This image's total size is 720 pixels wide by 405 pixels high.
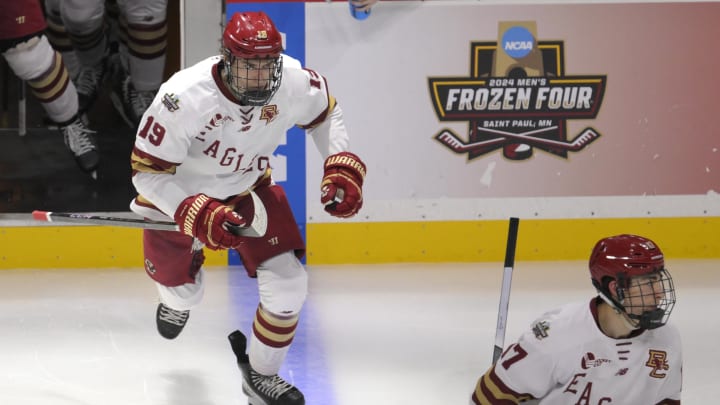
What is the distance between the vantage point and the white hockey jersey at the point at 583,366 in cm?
245

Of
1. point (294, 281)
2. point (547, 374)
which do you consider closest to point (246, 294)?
point (294, 281)

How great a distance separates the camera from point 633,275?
8.05 feet

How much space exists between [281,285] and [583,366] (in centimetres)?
122

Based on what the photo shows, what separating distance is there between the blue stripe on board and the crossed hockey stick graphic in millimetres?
652

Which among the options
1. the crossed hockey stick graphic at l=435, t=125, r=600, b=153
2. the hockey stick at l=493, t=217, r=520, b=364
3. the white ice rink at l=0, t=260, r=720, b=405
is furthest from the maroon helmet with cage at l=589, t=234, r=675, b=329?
the crossed hockey stick graphic at l=435, t=125, r=600, b=153

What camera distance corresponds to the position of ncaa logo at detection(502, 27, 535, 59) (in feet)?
17.9

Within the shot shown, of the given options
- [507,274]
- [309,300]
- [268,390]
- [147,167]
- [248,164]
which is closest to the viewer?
[507,274]

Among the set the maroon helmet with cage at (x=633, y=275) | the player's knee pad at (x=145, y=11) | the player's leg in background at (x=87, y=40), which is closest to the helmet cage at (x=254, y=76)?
the maroon helmet with cage at (x=633, y=275)

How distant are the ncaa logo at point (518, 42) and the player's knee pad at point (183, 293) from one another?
2.03 metres

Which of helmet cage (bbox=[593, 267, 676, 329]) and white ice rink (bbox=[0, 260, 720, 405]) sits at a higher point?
helmet cage (bbox=[593, 267, 676, 329])

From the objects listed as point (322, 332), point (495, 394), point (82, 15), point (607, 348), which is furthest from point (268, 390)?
point (82, 15)

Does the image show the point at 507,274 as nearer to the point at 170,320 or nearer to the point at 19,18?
the point at 170,320

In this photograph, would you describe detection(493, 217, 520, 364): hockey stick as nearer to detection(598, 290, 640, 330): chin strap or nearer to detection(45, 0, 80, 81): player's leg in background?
Result: detection(598, 290, 640, 330): chin strap

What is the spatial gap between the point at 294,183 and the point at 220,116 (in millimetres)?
2014
